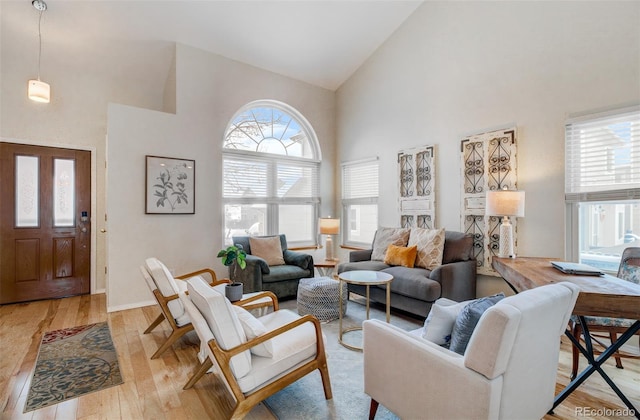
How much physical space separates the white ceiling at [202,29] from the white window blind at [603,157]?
2863 mm

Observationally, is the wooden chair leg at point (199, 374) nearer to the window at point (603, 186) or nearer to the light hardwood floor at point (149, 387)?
the light hardwood floor at point (149, 387)

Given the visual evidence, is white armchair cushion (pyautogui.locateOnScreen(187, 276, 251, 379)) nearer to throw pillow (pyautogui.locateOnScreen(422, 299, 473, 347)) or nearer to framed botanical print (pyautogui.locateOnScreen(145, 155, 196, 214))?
throw pillow (pyautogui.locateOnScreen(422, 299, 473, 347))

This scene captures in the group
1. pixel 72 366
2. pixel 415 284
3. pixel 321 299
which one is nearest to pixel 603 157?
pixel 415 284

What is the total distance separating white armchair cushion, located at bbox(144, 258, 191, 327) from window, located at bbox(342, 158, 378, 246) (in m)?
3.38

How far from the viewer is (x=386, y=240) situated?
14.2 feet

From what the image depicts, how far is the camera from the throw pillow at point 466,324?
1439 millimetres

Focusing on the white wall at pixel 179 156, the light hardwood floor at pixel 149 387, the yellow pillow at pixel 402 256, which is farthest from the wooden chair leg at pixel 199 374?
the yellow pillow at pixel 402 256

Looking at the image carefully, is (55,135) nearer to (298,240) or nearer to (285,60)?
(285,60)

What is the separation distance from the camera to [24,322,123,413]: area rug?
6.98ft

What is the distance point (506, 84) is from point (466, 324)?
3.25 metres

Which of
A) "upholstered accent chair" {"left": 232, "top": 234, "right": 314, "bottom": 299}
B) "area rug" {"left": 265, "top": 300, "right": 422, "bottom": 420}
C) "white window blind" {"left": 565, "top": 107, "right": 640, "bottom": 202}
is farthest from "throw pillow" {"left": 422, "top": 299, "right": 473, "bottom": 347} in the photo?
"upholstered accent chair" {"left": 232, "top": 234, "right": 314, "bottom": 299}

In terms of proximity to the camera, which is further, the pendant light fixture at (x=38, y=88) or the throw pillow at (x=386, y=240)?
the throw pillow at (x=386, y=240)

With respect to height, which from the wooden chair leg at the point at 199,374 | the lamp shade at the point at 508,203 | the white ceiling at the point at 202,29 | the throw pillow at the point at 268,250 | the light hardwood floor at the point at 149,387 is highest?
the white ceiling at the point at 202,29

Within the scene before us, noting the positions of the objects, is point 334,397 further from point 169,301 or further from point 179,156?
point 179,156
